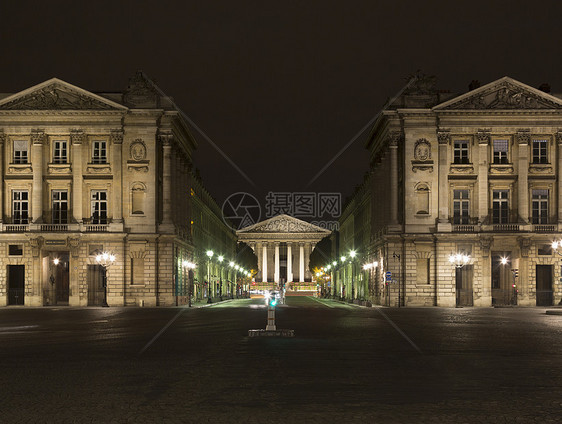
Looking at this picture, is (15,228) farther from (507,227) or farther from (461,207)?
(507,227)

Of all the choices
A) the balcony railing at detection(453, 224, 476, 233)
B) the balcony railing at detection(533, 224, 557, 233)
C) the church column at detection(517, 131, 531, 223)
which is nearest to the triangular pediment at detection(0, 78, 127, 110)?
the balcony railing at detection(453, 224, 476, 233)

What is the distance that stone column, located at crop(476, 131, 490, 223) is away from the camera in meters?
67.9

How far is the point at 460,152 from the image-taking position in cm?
6912

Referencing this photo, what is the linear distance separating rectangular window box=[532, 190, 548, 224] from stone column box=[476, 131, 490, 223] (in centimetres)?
462

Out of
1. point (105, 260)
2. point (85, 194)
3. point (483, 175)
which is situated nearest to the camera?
point (105, 260)

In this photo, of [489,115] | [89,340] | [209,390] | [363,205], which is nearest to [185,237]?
[363,205]

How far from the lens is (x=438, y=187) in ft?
225

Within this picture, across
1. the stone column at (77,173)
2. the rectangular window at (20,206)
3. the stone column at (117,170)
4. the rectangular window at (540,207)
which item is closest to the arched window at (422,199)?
the rectangular window at (540,207)

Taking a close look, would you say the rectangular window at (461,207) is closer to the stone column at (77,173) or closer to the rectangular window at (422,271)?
the rectangular window at (422,271)

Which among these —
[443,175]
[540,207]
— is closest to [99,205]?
[443,175]

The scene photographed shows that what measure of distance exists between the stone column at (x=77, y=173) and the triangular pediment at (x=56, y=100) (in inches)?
103

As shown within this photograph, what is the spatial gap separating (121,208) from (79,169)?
5.18 meters

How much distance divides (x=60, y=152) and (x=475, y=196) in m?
38.2

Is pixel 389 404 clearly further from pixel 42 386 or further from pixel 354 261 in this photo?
pixel 354 261
